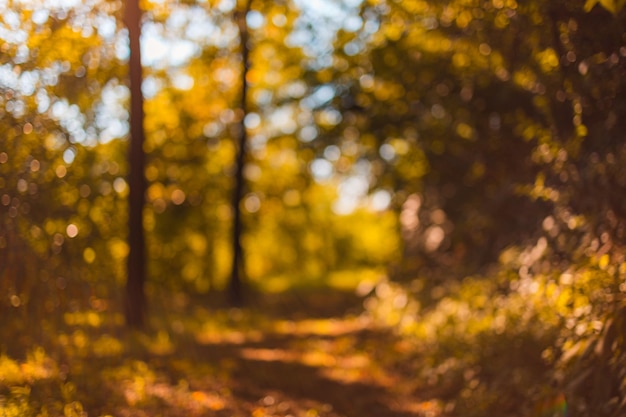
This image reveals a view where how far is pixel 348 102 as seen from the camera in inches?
587

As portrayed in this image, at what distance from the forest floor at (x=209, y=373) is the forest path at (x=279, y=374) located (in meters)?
0.02

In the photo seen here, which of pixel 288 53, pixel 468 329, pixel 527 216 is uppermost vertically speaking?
pixel 288 53

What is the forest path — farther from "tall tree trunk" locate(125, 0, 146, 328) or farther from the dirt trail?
"tall tree trunk" locate(125, 0, 146, 328)

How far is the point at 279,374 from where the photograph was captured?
34.6ft

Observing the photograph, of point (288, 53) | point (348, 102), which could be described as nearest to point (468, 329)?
point (348, 102)

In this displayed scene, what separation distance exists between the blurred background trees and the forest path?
3.44 ft

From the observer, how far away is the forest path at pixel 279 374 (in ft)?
26.7

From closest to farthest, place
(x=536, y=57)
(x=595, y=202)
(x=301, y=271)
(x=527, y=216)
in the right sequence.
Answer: (x=595, y=202)
(x=536, y=57)
(x=527, y=216)
(x=301, y=271)

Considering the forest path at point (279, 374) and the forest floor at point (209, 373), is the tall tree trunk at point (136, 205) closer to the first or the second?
the forest floor at point (209, 373)

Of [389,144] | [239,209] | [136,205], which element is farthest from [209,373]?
[239,209]

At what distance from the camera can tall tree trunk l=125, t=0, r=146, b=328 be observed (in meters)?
12.1

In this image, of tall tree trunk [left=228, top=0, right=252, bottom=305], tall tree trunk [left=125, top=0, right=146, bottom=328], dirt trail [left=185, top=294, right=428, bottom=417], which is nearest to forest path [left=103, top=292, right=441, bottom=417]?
dirt trail [left=185, top=294, right=428, bottom=417]

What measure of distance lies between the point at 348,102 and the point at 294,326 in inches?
208

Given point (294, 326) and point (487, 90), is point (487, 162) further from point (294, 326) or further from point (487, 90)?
point (294, 326)
